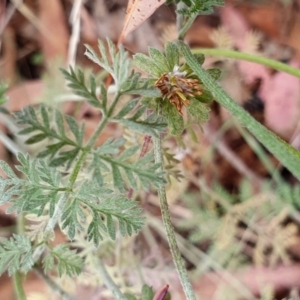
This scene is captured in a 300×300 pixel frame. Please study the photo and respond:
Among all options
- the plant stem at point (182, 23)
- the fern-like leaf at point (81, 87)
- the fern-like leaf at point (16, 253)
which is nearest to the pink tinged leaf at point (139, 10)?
the plant stem at point (182, 23)

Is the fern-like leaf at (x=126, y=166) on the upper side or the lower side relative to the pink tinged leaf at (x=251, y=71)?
upper

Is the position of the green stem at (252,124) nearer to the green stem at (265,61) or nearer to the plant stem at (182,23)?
the plant stem at (182,23)

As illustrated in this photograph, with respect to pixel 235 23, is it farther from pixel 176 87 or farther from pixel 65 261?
→ pixel 65 261

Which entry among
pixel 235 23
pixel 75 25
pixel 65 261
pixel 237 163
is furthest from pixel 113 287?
pixel 235 23

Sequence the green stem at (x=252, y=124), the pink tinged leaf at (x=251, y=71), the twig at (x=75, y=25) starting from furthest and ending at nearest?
the pink tinged leaf at (x=251, y=71) < the twig at (x=75, y=25) < the green stem at (x=252, y=124)

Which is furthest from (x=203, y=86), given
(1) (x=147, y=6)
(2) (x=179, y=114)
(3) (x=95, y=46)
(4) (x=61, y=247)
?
(3) (x=95, y=46)

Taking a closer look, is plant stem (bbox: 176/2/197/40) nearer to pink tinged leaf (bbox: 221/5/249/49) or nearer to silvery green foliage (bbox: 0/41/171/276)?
silvery green foliage (bbox: 0/41/171/276)
